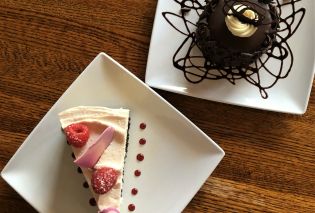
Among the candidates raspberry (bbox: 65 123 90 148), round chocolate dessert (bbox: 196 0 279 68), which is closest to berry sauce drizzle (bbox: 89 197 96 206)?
raspberry (bbox: 65 123 90 148)

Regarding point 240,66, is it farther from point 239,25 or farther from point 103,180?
point 103,180

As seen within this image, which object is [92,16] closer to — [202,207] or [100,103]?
[100,103]

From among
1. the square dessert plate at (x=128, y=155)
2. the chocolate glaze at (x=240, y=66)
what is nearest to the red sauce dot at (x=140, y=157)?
the square dessert plate at (x=128, y=155)

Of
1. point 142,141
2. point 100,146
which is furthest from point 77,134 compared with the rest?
point 142,141

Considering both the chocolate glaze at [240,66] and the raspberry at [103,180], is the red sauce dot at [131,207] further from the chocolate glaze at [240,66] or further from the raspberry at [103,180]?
the chocolate glaze at [240,66]

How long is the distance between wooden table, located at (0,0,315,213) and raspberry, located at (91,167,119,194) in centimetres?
21

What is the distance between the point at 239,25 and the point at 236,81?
7.2 inches

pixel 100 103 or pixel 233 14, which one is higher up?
pixel 233 14

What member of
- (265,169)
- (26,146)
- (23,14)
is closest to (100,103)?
(26,146)

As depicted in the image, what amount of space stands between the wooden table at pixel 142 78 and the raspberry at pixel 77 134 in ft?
0.44

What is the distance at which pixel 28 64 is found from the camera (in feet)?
4.84

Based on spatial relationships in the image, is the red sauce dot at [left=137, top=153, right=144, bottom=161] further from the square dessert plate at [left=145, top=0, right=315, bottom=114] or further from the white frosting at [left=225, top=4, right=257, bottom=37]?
the white frosting at [left=225, top=4, right=257, bottom=37]

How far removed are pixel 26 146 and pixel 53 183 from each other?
0.12m

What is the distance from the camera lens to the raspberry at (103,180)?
1.35 meters
